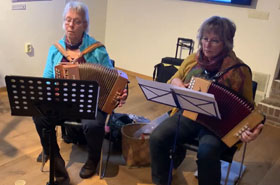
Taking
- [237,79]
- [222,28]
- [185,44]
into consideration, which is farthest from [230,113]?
[185,44]

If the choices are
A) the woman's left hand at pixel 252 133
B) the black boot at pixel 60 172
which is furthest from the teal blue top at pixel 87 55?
the woman's left hand at pixel 252 133

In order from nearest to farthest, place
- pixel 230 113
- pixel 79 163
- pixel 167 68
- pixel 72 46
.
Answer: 1. pixel 230 113
2. pixel 72 46
3. pixel 79 163
4. pixel 167 68

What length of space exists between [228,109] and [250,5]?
1951 millimetres

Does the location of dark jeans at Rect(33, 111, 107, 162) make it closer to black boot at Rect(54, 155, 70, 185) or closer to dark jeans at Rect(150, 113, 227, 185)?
black boot at Rect(54, 155, 70, 185)

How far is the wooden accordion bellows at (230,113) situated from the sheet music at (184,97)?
157 millimetres

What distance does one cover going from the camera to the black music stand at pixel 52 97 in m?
1.54

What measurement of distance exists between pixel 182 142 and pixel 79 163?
0.80 meters

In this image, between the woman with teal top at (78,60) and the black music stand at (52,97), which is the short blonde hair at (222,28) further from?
the black music stand at (52,97)

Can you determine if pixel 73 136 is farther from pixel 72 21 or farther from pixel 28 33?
pixel 28 33

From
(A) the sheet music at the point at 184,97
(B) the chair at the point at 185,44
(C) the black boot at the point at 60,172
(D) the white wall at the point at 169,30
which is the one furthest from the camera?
(B) the chair at the point at 185,44

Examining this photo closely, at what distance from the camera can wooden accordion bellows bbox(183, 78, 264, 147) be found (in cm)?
169

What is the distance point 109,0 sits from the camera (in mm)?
4344

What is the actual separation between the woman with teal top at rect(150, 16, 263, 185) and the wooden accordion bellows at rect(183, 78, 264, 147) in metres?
0.10

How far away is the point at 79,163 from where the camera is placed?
90.4 inches
